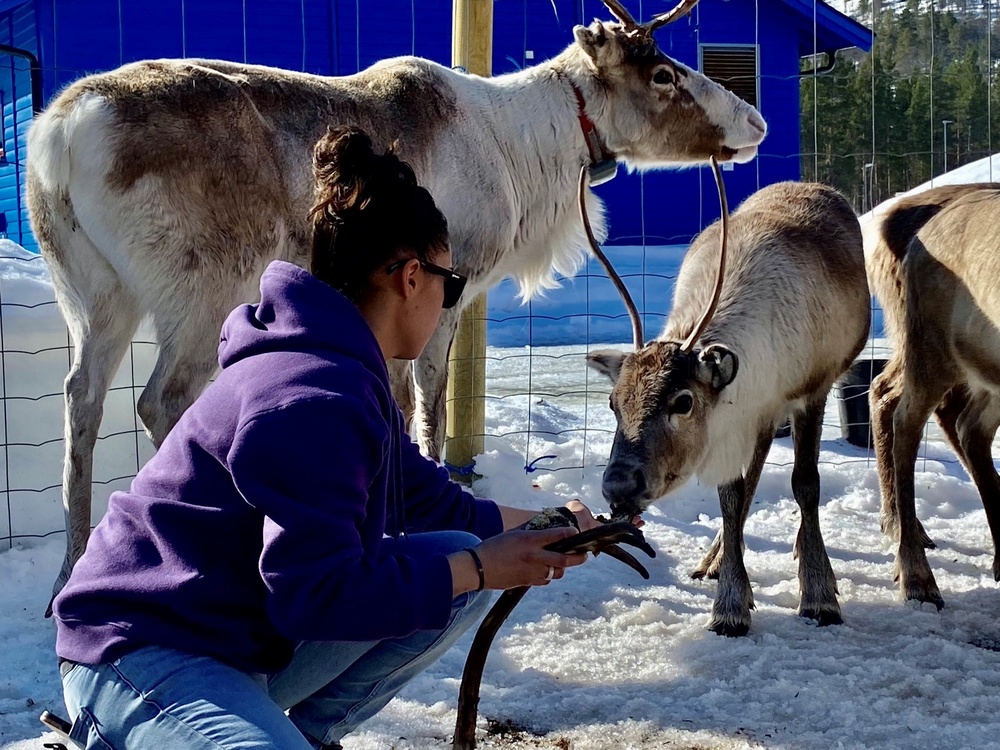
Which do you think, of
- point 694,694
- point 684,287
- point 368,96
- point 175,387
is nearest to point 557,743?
point 694,694

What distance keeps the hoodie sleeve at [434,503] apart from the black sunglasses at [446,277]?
0.42m

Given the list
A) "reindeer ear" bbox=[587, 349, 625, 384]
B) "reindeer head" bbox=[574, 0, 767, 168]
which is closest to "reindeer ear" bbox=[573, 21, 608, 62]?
"reindeer head" bbox=[574, 0, 767, 168]

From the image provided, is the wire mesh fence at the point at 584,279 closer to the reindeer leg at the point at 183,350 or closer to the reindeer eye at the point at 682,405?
the reindeer leg at the point at 183,350

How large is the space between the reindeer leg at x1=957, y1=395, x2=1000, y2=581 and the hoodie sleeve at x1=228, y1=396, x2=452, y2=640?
356cm

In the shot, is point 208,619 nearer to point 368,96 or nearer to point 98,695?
point 98,695

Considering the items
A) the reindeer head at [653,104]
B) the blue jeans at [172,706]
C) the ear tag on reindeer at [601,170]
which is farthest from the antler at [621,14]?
the blue jeans at [172,706]

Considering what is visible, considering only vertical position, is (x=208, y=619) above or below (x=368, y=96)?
below

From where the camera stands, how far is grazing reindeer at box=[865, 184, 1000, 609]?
436cm

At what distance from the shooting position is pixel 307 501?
1714mm

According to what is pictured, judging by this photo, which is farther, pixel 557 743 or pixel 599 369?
pixel 599 369

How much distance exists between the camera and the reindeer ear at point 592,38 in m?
4.58

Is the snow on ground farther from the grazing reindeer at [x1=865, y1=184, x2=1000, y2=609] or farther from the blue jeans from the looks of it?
the blue jeans

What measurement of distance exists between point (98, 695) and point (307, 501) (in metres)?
0.54

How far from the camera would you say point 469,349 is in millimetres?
5660
